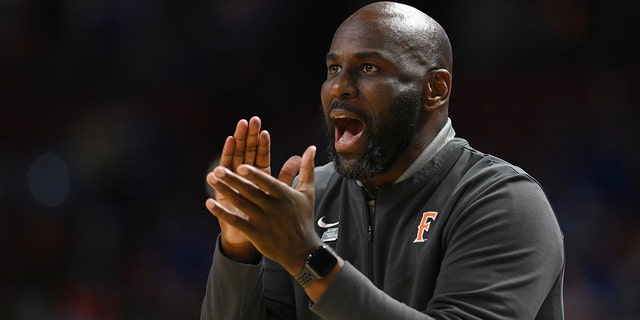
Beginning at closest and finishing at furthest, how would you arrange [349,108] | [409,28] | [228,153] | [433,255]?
[228,153], [433,255], [349,108], [409,28]

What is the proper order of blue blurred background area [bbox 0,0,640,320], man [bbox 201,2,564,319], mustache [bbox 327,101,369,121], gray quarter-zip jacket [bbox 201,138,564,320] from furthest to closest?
blue blurred background area [bbox 0,0,640,320], mustache [bbox 327,101,369,121], gray quarter-zip jacket [bbox 201,138,564,320], man [bbox 201,2,564,319]

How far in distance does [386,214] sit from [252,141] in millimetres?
614

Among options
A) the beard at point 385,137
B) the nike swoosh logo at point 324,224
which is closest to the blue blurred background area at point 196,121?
the nike swoosh logo at point 324,224

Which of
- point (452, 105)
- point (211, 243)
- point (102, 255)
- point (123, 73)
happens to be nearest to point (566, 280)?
point (452, 105)

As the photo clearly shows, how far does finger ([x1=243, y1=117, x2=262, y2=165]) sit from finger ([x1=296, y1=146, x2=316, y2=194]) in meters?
0.20

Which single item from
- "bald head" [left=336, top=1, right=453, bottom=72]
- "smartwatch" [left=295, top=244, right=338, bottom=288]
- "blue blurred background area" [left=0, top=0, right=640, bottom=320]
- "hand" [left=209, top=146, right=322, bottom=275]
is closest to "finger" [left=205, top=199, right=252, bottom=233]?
"hand" [left=209, top=146, right=322, bottom=275]

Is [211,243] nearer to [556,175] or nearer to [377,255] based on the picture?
[556,175]

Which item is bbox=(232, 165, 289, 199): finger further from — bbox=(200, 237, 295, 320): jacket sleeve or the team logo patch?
the team logo patch

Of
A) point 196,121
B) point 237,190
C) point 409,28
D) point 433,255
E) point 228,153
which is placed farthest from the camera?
point 196,121

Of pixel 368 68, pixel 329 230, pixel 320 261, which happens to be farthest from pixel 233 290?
pixel 368 68

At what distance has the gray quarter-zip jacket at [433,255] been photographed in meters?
2.60

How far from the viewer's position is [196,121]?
7945mm

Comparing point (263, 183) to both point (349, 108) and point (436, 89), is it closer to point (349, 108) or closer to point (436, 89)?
point (349, 108)

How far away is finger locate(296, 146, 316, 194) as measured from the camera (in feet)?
8.13
